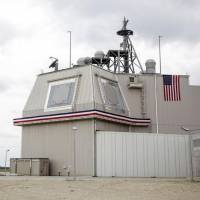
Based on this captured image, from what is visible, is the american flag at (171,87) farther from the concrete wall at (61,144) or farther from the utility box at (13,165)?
the utility box at (13,165)

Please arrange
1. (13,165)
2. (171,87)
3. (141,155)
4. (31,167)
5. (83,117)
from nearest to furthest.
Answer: (141,155) → (83,117) → (31,167) → (13,165) → (171,87)

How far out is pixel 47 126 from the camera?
42.5m

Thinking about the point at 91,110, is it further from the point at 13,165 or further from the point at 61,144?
the point at 13,165

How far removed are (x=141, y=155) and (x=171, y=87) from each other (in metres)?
11.4

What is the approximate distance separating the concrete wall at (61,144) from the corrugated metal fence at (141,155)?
3.87 feet

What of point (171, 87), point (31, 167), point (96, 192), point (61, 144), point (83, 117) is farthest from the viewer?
point (171, 87)

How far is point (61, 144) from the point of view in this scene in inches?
1612

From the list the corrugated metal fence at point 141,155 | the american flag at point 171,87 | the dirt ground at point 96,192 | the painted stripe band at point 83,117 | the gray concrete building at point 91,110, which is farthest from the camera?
the american flag at point 171,87

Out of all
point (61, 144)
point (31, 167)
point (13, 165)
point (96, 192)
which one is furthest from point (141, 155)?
point (96, 192)

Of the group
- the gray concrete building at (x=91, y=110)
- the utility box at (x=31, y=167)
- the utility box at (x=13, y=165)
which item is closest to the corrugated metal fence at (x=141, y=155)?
the gray concrete building at (x=91, y=110)

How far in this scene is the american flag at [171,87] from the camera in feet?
153

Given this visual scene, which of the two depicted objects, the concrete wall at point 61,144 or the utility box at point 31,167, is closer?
the concrete wall at point 61,144

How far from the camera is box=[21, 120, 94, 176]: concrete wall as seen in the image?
38.7 meters

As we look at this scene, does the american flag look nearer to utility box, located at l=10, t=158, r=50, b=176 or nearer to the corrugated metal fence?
the corrugated metal fence
